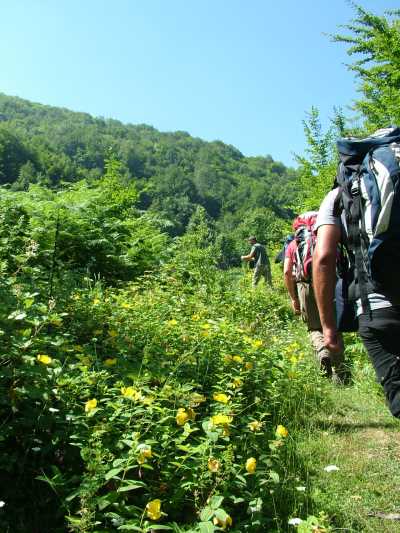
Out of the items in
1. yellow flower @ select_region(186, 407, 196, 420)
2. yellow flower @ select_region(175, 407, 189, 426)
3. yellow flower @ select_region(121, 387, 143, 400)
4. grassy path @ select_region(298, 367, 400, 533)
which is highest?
yellow flower @ select_region(121, 387, 143, 400)

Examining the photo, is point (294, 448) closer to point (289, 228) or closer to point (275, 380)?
point (275, 380)

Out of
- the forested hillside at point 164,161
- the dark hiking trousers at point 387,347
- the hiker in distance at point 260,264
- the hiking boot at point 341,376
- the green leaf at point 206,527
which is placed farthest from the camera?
the forested hillside at point 164,161

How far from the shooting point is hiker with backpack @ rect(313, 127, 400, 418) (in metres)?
1.97

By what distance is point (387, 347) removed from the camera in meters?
2.08

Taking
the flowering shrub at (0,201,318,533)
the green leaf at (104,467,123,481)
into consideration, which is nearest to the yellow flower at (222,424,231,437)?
the flowering shrub at (0,201,318,533)

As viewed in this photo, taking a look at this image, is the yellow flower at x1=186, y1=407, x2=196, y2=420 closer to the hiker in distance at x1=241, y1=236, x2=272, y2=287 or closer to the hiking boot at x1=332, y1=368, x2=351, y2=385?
the hiking boot at x1=332, y1=368, x2=351, y2=385

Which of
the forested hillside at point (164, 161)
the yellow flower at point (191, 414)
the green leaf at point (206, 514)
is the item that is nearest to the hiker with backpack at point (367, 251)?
the yellow flower at point (191, 414)

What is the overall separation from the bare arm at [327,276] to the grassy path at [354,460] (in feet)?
2.80

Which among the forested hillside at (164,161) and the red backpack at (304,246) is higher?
the forested hillside at (164,161)

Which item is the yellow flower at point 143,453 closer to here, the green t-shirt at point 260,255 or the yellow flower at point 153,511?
the yellow flower at point 153,511

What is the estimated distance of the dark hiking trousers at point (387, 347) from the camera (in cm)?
205

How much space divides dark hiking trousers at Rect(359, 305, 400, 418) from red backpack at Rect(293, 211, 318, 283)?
1.77 metres

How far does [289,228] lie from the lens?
12.4m

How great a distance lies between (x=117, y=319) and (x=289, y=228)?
9.37 m
